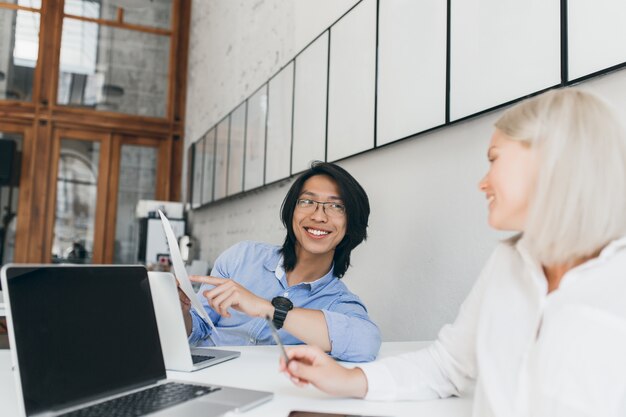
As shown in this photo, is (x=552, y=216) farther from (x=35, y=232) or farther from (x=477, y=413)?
(x=35, y=232)

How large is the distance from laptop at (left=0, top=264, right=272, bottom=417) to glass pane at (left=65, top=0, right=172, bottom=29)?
17.4 feet

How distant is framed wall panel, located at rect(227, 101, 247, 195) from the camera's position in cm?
334

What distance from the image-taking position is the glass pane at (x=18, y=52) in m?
5.16

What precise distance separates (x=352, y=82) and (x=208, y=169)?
2.40 metres

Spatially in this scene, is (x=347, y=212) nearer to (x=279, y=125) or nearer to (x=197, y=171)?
(x=279, y=125)

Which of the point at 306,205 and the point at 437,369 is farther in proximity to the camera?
the point at 306,205

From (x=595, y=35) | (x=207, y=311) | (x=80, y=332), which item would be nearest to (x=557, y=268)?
(x=595, y=35)

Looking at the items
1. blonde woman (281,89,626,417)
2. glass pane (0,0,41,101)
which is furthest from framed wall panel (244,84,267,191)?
glass pane (0,0,41,101)

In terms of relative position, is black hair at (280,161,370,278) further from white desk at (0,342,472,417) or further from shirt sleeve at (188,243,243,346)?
white desk at (0,342,472,417)

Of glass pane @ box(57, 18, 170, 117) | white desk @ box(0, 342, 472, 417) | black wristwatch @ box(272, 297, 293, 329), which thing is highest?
glass pane @ box(57, 18, 170, 117)

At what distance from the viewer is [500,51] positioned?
129cm

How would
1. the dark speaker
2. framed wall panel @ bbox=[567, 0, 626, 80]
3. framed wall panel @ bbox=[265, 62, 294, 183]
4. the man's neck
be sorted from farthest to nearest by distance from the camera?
the dark speaker < framed wall panel @ bbox=[265, 62, 294, 183] < the man's neck < framed wall panel @ bbox=[567, 0, 626, 80]

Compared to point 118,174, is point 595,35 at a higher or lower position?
lower

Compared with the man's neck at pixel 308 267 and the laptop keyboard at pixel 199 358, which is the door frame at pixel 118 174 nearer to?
the man's neck at pixel 308 267
